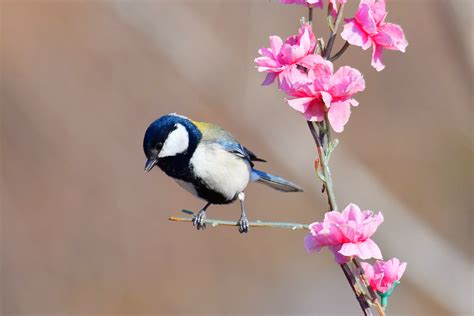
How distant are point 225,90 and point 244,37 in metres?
2.48

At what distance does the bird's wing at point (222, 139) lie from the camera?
222 centimetres

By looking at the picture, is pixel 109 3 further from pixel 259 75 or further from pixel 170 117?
pixel 170 117

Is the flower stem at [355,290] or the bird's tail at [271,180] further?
the bird's tail at [271,180]

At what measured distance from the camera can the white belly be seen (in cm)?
211

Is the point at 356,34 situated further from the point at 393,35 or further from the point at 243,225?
the point at 243,225

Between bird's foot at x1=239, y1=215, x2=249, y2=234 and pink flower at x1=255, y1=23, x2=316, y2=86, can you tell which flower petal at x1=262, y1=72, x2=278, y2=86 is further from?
bird's foot at x1=239, y1=215, x2=249, y2=234

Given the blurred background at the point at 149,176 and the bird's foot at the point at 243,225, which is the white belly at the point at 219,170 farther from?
A: the blurred background at the point at 149,176

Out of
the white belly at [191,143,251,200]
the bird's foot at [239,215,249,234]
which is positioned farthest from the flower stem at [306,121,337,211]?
the white belly at [191,143,251,200]

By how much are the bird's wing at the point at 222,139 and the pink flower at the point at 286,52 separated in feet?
3.18

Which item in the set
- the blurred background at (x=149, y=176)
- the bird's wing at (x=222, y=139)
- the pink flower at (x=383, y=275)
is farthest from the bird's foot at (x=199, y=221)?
the blurred background at (x=149, y=176)

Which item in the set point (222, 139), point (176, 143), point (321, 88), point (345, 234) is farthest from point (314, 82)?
point (222, 139)

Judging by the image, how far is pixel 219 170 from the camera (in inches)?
84.5

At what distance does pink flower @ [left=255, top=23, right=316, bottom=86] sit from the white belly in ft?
2.96

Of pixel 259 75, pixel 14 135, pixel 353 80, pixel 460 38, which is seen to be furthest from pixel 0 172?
pixel 353 80
